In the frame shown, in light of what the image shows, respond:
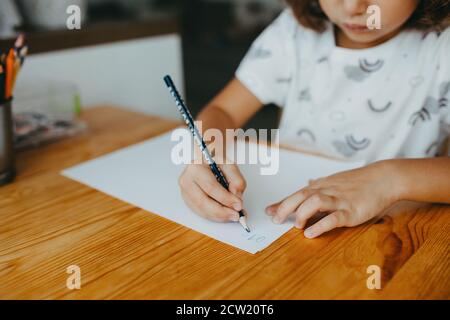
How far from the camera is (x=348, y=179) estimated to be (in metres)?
0.56

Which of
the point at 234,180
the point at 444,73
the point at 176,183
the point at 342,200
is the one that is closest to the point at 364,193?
the point at 342,200

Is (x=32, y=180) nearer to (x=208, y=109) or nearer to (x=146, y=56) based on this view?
(x=208, y=109)

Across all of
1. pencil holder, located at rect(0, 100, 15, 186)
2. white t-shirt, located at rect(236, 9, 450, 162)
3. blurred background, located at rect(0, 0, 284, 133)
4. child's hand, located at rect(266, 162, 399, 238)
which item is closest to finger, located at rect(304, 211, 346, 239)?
child's hand, located at rect(266, 162, 399, 238)

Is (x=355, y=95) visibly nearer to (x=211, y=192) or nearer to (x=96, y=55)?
(x=211, y=192)

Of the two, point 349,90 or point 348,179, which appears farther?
point 349,90

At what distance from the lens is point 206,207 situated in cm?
54

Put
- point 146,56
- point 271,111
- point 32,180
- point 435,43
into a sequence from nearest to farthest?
point 32,180 → point 435,43 → point 146,56 → point 271,111

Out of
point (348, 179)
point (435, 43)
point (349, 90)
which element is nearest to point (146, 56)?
point (349, 90)

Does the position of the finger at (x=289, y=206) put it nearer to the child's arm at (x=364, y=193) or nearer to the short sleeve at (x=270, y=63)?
the child's arm at (x=364, y=193)

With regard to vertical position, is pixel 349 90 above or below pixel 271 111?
above

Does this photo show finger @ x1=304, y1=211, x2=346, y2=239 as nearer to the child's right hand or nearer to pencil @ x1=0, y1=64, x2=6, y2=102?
the child's right hand

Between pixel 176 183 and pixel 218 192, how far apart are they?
131mm
